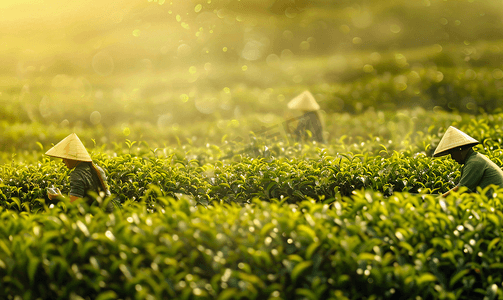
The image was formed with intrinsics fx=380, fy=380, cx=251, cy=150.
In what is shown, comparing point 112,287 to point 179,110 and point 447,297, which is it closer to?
point 447,297

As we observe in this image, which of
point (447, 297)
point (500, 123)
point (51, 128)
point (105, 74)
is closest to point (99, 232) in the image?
point (447, 297)

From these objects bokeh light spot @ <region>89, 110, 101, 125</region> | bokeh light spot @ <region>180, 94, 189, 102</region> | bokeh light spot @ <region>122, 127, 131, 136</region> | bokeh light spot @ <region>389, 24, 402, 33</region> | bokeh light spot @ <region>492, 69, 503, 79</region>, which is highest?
bokeh light spot @ <region>389, 24, 402, 33</region>

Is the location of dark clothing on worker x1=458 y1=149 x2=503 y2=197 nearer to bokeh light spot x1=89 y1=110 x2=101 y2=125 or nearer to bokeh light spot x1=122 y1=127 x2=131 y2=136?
bokeh light spot x1=122 y1=127 x2=131 y2=136

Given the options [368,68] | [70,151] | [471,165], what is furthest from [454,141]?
[368,68]

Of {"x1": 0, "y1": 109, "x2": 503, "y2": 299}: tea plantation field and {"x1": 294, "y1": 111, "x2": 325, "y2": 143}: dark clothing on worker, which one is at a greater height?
{"x1": 0, "y1": 109, "x2": 503, "y2": 299}: tea plantation field

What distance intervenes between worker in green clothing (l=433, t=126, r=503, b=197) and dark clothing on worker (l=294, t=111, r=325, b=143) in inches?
159

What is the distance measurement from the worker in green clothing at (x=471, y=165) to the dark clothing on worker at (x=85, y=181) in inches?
146

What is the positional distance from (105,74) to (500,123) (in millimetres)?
13481

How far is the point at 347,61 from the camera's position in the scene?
743 inches

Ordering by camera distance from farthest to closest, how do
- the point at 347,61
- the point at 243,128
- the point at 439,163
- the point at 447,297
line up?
the point at 347,61 → the point at 243,128 → the point at 439,163 → the point at 447,297

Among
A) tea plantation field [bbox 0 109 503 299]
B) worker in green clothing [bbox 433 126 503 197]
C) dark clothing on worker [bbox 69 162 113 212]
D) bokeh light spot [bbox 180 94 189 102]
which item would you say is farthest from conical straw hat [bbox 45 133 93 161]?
bokeh light spot [bbox 180 94 189 102]

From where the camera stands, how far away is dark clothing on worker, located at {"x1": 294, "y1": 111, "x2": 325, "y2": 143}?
802 cm

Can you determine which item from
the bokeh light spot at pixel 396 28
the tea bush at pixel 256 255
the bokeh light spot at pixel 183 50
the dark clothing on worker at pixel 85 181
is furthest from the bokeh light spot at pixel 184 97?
the tea bush at pixel 256 255

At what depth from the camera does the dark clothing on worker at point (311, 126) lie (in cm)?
802
